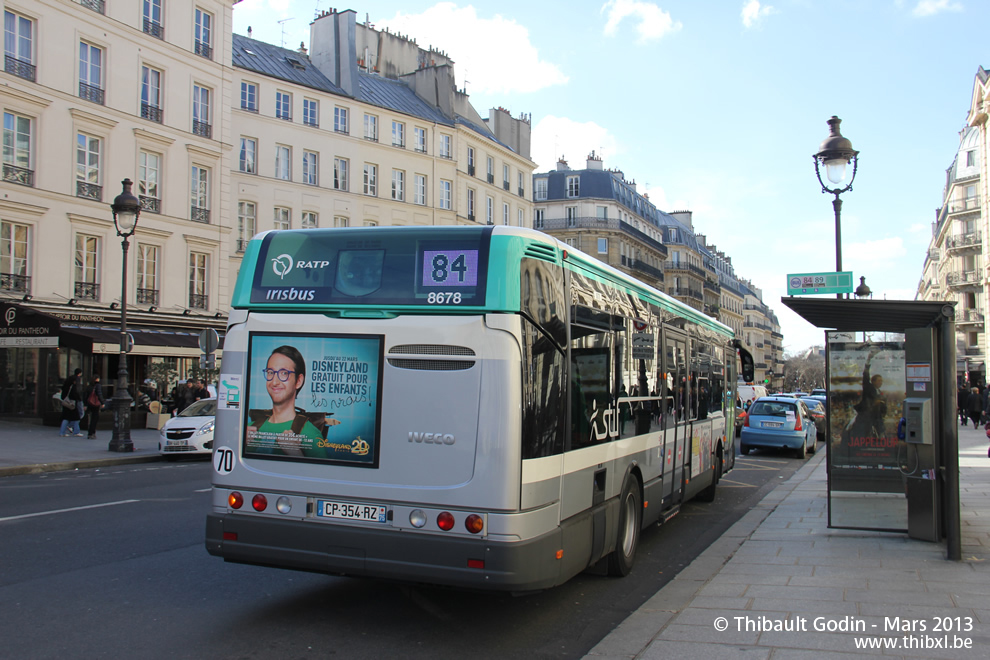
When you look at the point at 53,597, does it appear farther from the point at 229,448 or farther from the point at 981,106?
the point at 981,106

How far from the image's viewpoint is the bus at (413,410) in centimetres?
525

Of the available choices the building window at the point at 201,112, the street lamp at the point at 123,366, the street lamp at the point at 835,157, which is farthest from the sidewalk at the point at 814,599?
the building window at the point at 201,112

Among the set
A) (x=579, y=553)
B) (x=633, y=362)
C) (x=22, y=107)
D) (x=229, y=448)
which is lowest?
(x=579, y=553)

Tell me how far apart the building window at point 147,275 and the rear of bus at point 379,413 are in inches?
1066

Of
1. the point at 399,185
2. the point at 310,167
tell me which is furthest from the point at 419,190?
the point at 310,167

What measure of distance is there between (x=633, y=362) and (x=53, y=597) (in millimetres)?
5102

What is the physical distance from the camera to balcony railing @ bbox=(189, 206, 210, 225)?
33125 mm

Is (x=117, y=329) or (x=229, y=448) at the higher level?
(x=117, y=329)

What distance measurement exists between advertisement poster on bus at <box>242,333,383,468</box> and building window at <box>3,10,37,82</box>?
86.0 feet

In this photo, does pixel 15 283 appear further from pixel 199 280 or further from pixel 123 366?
pixel 123 366

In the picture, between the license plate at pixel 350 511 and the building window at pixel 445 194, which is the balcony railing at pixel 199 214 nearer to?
the building window at pixel 445 194

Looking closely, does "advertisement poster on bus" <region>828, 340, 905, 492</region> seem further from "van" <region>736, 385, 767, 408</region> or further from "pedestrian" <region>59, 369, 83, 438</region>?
"van" <region>736, 385, 767, 408</region>

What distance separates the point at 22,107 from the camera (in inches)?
1054

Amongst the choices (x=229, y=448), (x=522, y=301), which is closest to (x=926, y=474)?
(x=522, y=301)
